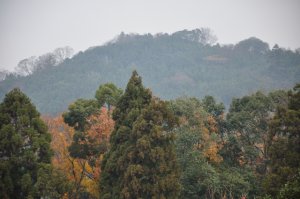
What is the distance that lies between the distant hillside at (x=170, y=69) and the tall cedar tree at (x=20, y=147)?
7375 cm

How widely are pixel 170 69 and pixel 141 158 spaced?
4299 inches

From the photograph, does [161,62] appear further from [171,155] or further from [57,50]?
[171,155]

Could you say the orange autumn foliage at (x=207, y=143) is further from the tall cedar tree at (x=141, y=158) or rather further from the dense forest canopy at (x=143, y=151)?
the tall cedar tree at (x=141, y=158)

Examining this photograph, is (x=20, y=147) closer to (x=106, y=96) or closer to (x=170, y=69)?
(x=106, y=96)

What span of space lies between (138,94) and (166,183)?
175 inches

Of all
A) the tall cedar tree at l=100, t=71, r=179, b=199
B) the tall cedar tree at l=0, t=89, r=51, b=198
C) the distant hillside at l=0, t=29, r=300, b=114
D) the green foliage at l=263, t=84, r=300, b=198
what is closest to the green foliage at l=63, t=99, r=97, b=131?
the tall cedar tree at l=0, t=89, r=51, b=198

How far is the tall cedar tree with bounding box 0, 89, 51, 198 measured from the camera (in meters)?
17.2


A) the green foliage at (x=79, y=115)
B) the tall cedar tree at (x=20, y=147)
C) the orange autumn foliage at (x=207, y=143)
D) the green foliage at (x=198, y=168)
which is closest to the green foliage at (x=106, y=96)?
the green foliage at (x=79, y=115)

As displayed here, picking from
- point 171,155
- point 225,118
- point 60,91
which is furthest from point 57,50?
point 171,155

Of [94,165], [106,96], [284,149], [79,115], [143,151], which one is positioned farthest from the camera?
[106,96]

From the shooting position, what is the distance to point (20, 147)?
17.8 meters

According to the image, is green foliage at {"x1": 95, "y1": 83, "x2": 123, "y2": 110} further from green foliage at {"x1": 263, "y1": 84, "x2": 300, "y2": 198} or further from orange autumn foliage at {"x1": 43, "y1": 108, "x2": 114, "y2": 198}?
green foliage at {"x1": 263, "y1": 84, "x2": 300, "y2": 198}

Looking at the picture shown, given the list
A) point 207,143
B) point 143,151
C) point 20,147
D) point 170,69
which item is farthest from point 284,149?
point 170,69

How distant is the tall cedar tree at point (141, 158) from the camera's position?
16900mm
